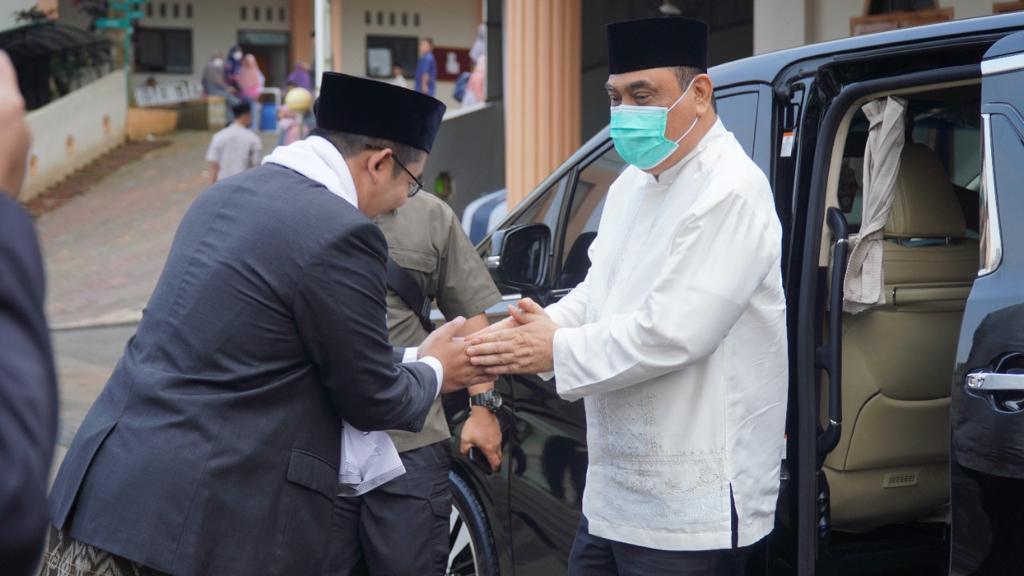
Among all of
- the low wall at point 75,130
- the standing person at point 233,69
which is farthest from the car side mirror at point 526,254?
the standing person at point 233,69

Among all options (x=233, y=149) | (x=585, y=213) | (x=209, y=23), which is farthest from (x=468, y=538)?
(x=209, y=23)

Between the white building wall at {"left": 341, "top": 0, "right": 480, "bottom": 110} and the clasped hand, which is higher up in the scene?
the white building wall at {"left": 341, "top": 0, "right": 480, "bottom": 110}

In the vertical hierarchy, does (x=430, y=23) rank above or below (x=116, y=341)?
above

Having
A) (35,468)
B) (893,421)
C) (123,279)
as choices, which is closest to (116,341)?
(123,279)

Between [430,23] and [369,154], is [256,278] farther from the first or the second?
[430,23]

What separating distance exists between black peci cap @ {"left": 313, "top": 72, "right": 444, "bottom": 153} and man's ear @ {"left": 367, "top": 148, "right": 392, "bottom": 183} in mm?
48

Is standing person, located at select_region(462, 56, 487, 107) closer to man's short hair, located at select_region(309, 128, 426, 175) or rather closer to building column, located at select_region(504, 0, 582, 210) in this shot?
building column, located at select_region(504, 0, 582, 210)

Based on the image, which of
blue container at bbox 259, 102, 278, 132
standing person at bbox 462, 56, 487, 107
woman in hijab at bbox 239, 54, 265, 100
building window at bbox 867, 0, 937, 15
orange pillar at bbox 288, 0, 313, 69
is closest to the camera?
building window at bbox 867, 0, 937, 15

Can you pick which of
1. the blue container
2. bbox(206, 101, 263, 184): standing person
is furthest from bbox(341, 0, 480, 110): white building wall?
bbox(206, 101, 263, 184): standing person

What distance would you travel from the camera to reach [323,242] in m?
2.66

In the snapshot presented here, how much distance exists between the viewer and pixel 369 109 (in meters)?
3.01

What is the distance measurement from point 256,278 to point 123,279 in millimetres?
14938

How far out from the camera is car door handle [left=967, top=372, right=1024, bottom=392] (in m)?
2.57

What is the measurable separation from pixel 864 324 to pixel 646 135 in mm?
1039
